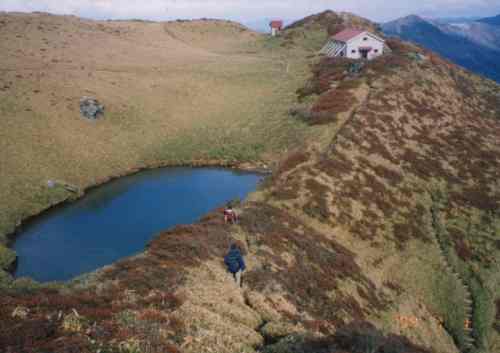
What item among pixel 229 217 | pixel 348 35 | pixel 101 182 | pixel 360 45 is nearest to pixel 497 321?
pixel 229 217

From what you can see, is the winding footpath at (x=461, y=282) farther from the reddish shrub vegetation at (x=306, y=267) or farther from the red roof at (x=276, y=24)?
the red roof at (x=276, y=24)

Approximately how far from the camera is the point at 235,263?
22.5 meters

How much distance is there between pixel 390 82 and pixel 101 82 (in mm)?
61701

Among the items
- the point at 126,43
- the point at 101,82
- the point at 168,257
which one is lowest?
the point at 168,257

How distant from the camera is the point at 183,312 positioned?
17.7 m

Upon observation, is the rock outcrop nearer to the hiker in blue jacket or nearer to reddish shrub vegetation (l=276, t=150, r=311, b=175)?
reddish shrub vegetation (l=276, t=150, r=311, b=175)

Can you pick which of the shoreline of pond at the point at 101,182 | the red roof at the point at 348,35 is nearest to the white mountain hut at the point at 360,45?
the red roof at the point at 348,35

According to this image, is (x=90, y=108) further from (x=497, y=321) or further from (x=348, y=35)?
(x=348, y=35)

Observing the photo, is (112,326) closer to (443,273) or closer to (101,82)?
(443,273)

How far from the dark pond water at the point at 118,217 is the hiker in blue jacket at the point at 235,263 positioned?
15701 millimetres

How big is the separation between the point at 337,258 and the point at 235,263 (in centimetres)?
1358

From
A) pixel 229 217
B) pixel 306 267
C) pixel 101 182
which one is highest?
pixel 229 217

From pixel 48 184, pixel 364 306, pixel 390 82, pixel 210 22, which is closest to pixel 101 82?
pixel 48 184

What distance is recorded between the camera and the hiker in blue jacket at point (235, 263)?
22.4 metres
